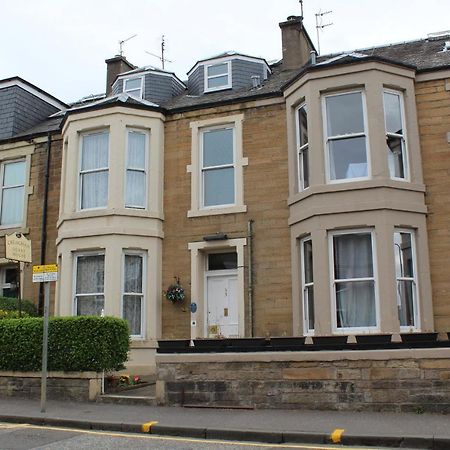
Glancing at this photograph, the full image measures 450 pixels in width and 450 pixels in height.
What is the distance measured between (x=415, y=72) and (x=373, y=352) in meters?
7.20

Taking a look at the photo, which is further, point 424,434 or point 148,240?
point 148,240

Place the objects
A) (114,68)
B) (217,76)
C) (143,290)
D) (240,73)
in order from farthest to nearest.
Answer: (114,68) → (217,76) → (240,73) → (143,290)

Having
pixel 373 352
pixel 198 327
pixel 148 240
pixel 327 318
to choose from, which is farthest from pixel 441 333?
pixel 148 240

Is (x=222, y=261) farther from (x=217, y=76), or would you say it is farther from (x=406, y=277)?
(x=217, y=76)

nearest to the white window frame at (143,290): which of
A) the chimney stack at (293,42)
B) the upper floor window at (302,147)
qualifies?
the upper floor window at (302,147)

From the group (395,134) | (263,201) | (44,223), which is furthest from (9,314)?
(395,134)

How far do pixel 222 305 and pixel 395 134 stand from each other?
564cm

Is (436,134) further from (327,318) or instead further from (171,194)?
(171,194)

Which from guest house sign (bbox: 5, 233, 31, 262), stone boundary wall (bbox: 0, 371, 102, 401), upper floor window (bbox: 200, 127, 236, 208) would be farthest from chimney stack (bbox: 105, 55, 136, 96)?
stone boundary wall (bbox: 0, 371, 102, 401)

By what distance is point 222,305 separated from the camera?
14.4 meters

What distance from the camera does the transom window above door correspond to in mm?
14562

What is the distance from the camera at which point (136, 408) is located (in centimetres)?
1016

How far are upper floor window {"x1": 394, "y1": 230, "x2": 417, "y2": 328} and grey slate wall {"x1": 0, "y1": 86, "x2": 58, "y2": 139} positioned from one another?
1197cm

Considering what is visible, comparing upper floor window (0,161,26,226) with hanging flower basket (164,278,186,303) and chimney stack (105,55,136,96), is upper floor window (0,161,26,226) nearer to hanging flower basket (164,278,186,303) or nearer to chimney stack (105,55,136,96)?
chimney stack (105,55,136,96)
